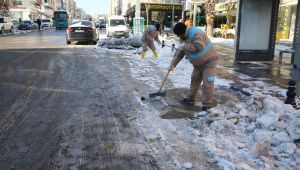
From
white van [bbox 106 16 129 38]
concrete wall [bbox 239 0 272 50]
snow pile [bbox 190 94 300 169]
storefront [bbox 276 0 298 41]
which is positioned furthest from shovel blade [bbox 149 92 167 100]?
storefront [bbox 276 0 298 41]

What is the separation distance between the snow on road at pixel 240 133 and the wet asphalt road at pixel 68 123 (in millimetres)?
440

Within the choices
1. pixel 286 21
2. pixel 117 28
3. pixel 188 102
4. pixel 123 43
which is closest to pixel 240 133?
pixel 188 102

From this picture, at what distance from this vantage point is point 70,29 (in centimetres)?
2166

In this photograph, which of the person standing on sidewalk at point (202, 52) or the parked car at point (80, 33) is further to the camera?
the parked car at point (80, 33)

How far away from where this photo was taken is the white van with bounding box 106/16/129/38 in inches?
1106

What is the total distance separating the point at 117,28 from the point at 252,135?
2422 cm

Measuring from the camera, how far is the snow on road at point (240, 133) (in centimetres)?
423

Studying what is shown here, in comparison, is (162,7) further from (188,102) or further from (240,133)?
(240,133)

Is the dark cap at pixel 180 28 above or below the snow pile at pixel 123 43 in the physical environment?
above

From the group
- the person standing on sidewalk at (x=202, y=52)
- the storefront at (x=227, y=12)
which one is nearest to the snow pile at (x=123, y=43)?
the person standing on sidewalk at (x=202, y=52)

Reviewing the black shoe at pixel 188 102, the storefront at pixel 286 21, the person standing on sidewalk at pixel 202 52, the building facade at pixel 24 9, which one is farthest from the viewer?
the building facade at pixel 24 9

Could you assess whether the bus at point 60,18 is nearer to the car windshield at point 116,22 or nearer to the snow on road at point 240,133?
the car windshield at point 116,22

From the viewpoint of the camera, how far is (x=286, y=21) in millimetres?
28328

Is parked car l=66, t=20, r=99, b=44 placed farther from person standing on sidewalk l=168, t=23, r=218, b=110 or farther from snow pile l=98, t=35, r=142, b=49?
person standing on sidewalk l=168, t=23, r=218, b=110
